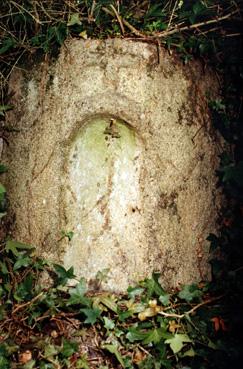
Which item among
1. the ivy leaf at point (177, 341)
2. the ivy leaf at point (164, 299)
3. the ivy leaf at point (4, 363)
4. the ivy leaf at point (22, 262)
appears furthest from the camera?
the ivy leaf at point (22, 262)

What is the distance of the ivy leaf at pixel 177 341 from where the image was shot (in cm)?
262

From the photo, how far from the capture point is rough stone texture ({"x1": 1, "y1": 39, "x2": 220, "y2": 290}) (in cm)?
281

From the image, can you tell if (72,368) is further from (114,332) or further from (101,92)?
(101,92)

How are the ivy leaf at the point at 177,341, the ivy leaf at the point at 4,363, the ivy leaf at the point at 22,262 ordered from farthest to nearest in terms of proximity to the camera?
the ivy leaf at the point at 22,262 → the ivy leaf at the point at 177,341 → the ivy leaf at the point at 4,363

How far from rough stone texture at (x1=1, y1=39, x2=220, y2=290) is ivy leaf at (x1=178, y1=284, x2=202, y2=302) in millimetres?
100

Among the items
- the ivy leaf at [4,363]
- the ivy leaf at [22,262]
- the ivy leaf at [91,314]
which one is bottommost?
the ivy leaf at [4,363]

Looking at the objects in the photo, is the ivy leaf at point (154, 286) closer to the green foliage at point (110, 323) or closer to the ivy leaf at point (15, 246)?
the green foliage at point (110, 323)

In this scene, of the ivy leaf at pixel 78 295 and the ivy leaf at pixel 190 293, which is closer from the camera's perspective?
the ivy leaf at pixel 78 295

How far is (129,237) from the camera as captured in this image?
111 inches

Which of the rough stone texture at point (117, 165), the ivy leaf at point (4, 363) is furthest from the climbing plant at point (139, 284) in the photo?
the rough stone texture at point (117, 165)

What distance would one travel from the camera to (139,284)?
279cm

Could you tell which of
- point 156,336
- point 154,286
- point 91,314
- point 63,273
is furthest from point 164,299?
point 63,273

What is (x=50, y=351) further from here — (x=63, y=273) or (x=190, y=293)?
(x=190, y=293)

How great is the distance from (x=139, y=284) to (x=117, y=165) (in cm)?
80
